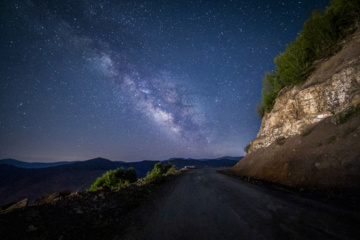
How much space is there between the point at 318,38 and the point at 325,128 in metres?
9.98

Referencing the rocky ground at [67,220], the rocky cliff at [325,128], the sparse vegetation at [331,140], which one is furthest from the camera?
the sparse vegetation at [331,140]

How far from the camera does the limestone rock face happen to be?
9.30 metres

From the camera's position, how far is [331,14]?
1241 cm

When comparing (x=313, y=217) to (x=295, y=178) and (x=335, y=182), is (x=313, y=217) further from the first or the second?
(x=295, y=178)

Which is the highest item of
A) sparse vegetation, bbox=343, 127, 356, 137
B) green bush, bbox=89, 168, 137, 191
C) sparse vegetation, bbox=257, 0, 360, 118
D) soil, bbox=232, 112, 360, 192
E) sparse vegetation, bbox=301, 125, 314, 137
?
sparse vegetation, bbox=257, 0, 360, 118

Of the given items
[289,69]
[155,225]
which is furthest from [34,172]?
[289,69]

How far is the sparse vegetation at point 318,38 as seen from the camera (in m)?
11.8

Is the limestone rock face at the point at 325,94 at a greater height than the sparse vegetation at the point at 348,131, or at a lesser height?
greater

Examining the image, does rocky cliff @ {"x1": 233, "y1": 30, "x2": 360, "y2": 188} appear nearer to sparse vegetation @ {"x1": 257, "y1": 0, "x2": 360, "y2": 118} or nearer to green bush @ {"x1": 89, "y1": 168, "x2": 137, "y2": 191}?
sparse vegetation @ {"x1": 257, "y1": 0, "x2": 360, "y2": 118}

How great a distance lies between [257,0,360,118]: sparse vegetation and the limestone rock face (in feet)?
3.32

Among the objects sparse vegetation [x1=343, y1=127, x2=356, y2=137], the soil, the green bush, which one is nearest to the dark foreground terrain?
the soil

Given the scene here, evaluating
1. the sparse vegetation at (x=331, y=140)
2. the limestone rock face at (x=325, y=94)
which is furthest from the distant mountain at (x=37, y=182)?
the sparse vegetation at (x=331, y=140)

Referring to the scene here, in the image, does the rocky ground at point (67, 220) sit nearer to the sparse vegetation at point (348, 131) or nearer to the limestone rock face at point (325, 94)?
the sparse vegetation at point (348, 131)

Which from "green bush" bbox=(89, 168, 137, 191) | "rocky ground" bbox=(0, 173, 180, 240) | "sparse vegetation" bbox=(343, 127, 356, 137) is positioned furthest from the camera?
"green bush" bbox=(89, 168, 137, 191)
